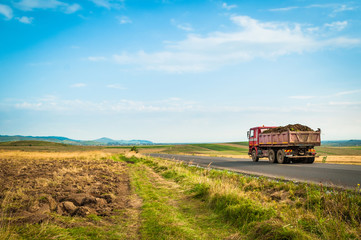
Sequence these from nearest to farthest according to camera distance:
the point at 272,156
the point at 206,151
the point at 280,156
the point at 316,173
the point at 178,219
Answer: the point at 178,219, the point at 316,173, the point at 280,156, the point at 272,156, the point at 206,151

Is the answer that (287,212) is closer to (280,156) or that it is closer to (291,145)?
(291,145)

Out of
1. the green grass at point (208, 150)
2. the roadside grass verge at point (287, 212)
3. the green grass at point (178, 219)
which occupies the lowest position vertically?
the green grass at point (208, 150)

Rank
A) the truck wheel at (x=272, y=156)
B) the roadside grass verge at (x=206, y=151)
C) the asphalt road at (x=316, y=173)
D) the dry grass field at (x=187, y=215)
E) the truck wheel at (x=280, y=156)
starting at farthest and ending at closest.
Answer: the roadside grass verge at (x=206, y=151) < the truck wheel at (x=272, y=156) < the truck wheel at (x=280, y=156) < the asphalt road at (x=316, y=173) < the dry grass field at (x=187, y=215)

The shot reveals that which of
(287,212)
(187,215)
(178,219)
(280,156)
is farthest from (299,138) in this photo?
(178,219)

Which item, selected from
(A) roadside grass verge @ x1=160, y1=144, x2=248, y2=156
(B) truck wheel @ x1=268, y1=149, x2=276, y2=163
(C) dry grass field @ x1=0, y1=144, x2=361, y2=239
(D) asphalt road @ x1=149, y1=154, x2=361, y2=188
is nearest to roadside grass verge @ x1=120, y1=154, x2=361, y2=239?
(C) dry grass field @ x1=0, y1=144, x2=361, y2=239

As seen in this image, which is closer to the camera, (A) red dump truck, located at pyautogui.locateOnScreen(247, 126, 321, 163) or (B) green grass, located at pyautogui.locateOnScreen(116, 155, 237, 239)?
(B) green grass, located at pyautogui.locateOnScreen(116, 155, 237, 239)

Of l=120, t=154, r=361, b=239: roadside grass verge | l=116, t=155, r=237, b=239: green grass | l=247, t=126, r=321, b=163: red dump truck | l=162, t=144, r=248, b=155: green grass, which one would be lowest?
l=162, t=144, r=248, b=155: green grass

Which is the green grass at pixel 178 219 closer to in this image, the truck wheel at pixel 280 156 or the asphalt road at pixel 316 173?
the asphalt road at pixel 316 173

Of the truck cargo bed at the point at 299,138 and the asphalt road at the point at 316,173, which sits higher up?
the truck cargo bed at the point at 299,138

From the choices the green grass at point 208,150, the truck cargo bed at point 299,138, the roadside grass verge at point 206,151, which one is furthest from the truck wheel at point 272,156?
the green grass at point 208,150

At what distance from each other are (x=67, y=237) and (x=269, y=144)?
2022cm

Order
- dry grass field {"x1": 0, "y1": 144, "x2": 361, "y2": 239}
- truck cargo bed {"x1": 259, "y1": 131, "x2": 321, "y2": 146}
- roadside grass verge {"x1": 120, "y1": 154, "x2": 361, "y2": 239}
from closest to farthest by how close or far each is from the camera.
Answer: roadside grass verge {"x1": 120, "y1": 154, "x2": 361, "y2": 239} < dry grass field {"x1": 0, "y1": 144, "x2": 361, "y2": 239} < truck cargo bed {"x1": 259, "y1": 131, "x2": 321, "y2": 146}

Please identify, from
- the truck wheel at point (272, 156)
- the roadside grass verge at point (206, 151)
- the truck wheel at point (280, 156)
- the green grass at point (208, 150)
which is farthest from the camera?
the green grass at point (208, 150)

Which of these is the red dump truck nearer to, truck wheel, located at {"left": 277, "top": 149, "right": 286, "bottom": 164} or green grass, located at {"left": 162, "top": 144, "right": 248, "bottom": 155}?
truck wheel, located at {"left": 277, "top": 149, "right": 286, "bottom": 164}
